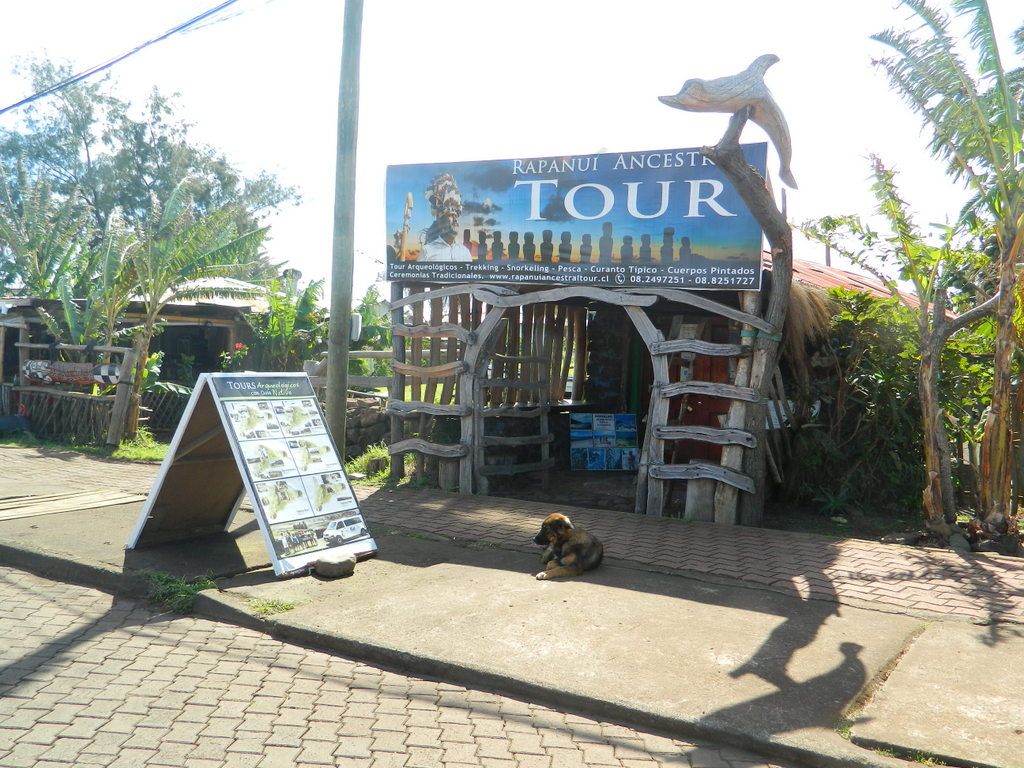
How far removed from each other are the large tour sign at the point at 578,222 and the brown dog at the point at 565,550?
3047mm

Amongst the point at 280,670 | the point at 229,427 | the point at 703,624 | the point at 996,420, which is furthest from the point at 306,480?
the point at 996,420

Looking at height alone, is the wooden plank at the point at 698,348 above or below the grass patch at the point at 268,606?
above

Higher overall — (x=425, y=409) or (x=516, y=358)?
(x=516, y=358)

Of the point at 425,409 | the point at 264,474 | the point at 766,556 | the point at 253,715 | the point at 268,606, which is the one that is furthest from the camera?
the point at 425,409

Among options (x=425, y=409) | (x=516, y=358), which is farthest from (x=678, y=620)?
(x=516, y=358)

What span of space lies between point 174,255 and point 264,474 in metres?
8.23

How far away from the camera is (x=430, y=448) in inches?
390

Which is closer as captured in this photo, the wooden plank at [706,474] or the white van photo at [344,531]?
the white van photo at [344,531]

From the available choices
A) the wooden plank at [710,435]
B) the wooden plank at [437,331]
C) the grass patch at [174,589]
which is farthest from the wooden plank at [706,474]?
the grass patch at [174,589]

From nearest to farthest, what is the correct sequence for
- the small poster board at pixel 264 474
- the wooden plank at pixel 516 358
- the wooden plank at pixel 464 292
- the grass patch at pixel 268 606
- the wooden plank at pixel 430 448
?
1. the grass patch at pixel 268 606
2. the small poster board at pixel 264 474
3. the wooden plank at pixel 464 292
4. the wooden plank at pixel 430 448
5. the wooden plank at pixel 516 358

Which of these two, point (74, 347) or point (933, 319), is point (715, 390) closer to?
point (933, 319)

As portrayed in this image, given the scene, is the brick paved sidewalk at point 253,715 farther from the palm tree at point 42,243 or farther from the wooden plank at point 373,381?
the palm tree at point 42,243

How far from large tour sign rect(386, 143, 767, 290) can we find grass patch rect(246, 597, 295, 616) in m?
4.77

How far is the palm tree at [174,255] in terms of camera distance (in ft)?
44.5
